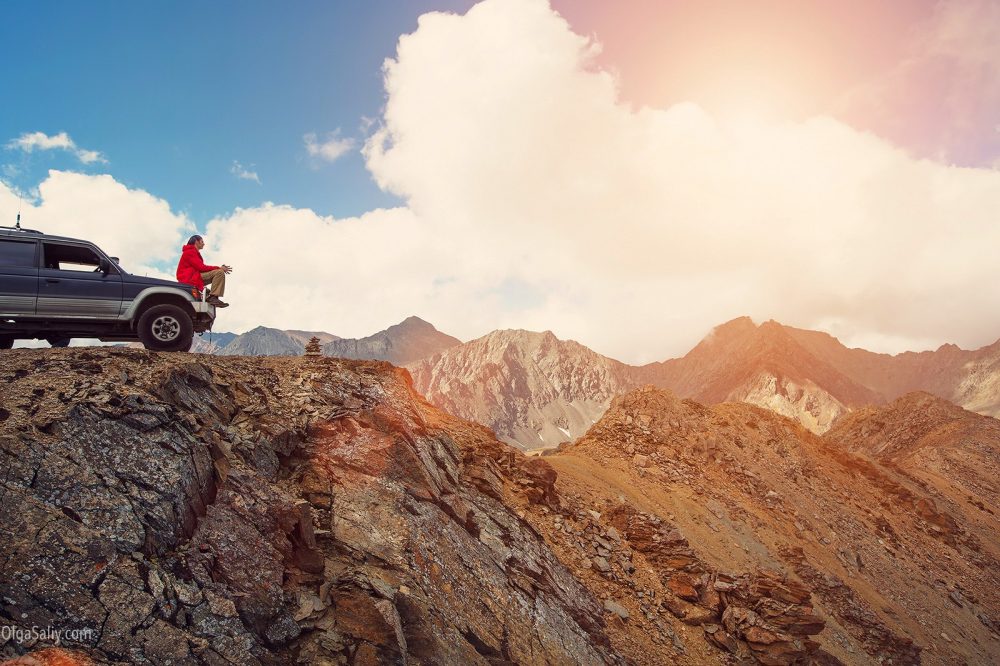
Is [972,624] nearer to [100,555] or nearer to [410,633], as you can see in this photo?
[410,633]

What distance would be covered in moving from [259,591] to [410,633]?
2999 mm

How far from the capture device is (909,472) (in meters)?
46.2

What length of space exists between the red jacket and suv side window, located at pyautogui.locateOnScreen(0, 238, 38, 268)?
9.77 ft

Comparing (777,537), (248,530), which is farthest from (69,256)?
(777,537)

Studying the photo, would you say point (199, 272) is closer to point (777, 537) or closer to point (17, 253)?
point (17, 253)

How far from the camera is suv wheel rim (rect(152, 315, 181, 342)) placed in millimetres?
12438

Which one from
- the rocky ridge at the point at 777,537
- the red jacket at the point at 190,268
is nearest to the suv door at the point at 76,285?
the red jacket at the point at 190,268

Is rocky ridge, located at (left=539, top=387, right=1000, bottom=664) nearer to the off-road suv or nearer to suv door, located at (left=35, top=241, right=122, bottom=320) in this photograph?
the off-road suv

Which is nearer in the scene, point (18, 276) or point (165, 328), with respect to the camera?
point (18, 276)

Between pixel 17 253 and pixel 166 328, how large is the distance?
3419 millimetres

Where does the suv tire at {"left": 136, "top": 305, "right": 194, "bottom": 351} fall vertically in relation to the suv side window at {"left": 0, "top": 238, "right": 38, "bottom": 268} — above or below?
below

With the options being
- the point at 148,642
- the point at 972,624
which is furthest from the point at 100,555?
the point at 972,624

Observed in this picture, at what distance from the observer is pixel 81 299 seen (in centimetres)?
1165

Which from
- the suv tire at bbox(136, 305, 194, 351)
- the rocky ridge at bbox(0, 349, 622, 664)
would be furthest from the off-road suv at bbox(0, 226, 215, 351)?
the rocky ridge at bbox(0, 349, 622, 664)
